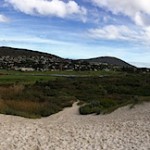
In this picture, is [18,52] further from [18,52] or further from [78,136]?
[78,136]

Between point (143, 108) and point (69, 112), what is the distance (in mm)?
5501

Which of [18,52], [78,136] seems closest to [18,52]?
[18,52]

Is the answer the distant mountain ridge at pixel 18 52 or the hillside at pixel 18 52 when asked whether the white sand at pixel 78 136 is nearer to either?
the hillside at pixel 18 52

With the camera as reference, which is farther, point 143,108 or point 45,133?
point 143,108

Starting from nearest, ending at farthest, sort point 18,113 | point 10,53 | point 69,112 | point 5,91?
point 18,113
point 69,112
point 5,91
point 10,53

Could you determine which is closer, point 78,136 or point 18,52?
point 78,136

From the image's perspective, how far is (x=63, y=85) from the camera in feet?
164

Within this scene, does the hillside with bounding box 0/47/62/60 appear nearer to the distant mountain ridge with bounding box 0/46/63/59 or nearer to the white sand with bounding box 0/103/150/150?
the distant mountain ridge with bounding box 0/46/63/59

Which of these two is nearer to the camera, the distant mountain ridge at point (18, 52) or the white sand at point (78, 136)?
the white sand at point (78, 136)

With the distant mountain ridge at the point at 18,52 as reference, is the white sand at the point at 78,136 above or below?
below

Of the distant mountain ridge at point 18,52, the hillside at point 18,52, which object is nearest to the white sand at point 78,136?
the hillside at point 18,52

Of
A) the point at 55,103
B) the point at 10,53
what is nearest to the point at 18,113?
the point at 55,103

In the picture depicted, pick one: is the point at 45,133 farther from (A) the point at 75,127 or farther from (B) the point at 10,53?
(B) the point at 10,53

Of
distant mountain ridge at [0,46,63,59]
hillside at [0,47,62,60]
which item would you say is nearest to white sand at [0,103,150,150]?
hillside at [0,47,62,60]
